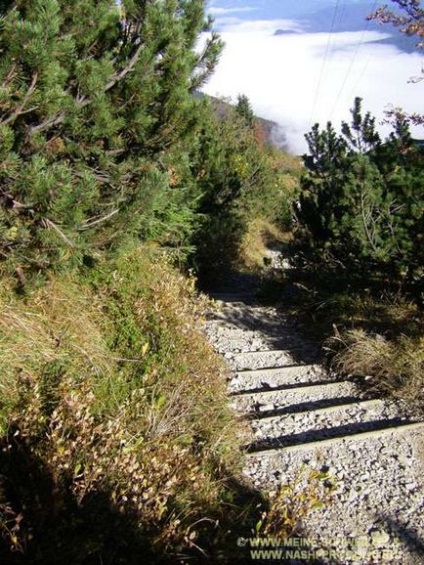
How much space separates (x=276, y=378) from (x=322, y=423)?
3.12 ft

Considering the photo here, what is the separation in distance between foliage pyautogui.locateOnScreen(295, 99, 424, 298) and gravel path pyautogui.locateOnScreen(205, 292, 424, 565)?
4.94 feet

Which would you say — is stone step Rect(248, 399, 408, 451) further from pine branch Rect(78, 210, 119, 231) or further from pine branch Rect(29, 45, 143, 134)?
pine branch Rect(29, 45, 143, 134)

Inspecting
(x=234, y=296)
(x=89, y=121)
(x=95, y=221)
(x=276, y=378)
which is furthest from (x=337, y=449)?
(x=234, y=296)

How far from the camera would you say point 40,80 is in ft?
10.4

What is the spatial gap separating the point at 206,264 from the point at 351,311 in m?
3.97

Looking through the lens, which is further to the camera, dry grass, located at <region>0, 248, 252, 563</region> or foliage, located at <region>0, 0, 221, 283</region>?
foliage, located at <region>0, 0, 221, 283</region>

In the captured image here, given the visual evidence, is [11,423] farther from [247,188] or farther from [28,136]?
[247,188]

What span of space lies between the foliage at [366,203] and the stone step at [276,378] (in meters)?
1.60

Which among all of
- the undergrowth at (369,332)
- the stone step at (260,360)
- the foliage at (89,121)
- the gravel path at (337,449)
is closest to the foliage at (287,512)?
the gravel path at (337,449)

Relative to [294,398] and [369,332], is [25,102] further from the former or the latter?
[369,332]

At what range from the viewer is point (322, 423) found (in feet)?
15.3

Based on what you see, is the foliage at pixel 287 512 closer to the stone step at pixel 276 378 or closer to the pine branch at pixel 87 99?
the stone step at pixel 276 378

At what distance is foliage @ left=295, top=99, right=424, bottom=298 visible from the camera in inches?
238

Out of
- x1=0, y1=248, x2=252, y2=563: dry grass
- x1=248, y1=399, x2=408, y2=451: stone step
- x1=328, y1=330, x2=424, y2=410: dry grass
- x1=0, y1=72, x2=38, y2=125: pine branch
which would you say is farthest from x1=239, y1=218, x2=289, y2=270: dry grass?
x1=0, y1=72, x2=38, y2=125: pine branch
